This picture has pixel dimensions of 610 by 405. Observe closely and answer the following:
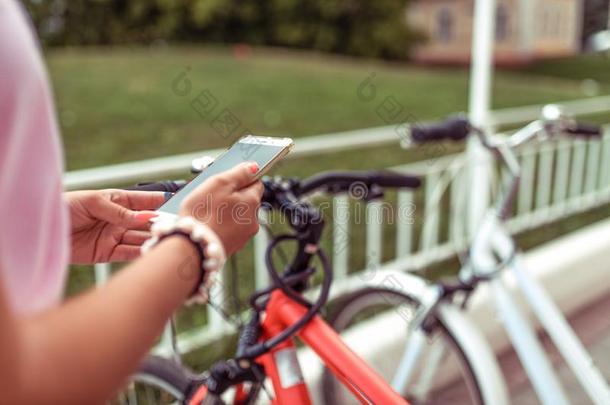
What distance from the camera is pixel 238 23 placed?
57.3ft

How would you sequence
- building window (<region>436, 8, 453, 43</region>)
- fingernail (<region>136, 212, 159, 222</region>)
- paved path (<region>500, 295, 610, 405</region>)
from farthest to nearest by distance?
building window (<region>436, 8, 453, 43</region>), paved path (<region>500, 295, 610, 405</region>), fingernail (<region>136, 212, 159, 222</region>)

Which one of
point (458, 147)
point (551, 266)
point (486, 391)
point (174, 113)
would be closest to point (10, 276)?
point (486, 391)

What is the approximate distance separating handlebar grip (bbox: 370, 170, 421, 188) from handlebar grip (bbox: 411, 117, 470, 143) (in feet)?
1.21

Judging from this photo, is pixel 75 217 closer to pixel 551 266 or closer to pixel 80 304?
pixel 80 304

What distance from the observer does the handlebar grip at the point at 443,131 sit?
1.77 meters

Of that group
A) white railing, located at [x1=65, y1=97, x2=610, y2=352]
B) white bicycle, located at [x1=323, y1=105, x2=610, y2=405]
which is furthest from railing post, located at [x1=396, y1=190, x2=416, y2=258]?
white bicycle, located at [x1=323, y1=105, x2=610, y2=405]

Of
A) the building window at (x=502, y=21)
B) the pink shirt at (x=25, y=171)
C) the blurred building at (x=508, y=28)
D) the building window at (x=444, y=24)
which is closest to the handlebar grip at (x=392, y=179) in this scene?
the pink shirt at (x=25, y=171)

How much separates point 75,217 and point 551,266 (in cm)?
256

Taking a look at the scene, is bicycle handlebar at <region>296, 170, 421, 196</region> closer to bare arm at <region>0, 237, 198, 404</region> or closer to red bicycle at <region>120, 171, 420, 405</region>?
red bicycle at <region>120, 171, 420, 405</region>

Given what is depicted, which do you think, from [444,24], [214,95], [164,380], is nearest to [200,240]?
[164,380]

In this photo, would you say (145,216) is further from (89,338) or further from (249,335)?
(249,335)

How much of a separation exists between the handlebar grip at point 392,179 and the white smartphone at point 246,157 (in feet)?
1.29

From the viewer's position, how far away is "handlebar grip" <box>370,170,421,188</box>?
1.35 meters

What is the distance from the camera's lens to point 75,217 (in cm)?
101
